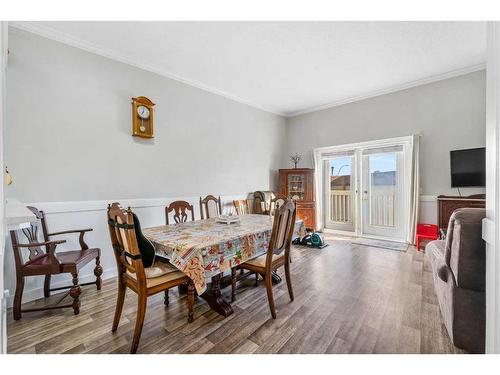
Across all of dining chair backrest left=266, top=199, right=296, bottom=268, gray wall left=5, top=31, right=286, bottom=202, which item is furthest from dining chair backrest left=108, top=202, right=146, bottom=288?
gray wall left=5, top=31, right=286, bottom=202

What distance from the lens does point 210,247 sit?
1.62m

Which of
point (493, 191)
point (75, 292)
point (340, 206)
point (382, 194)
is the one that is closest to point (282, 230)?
point (493, 191)

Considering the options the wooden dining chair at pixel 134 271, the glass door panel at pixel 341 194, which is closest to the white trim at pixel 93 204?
the wooden dining chair at pixel 134 271

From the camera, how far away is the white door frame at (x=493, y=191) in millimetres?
899

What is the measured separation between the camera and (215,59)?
9.63 ft

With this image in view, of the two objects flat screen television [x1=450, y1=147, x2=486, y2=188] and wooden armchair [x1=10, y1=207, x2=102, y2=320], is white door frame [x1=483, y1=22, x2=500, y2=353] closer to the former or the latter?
wooden armchair [x1=10, y1=207, x2=102, y2=320]

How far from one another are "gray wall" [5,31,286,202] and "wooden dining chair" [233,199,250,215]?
0.33m

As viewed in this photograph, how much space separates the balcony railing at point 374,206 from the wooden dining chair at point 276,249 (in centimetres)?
307

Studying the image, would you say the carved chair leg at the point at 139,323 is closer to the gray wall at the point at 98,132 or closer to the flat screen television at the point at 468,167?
the gray wall at the point at 98,132

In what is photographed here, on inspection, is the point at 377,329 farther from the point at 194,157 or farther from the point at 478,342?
the point at 194,157

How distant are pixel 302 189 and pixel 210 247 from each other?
345 centimetres

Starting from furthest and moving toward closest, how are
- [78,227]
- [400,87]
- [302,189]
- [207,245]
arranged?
[302,189], [400,87], [78,227], [207,245]

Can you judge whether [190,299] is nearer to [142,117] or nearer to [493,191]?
[493,191]
